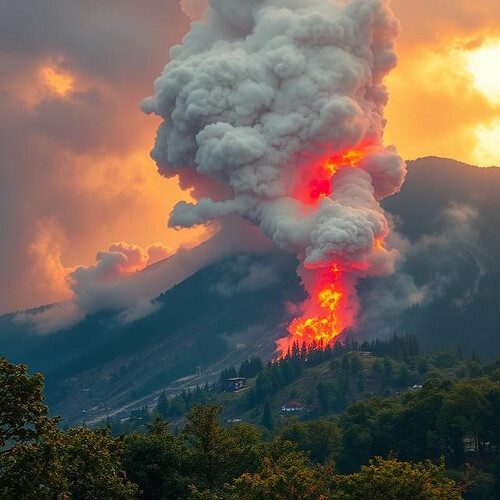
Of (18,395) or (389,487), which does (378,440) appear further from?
(18,395)

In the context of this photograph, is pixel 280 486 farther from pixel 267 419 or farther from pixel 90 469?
pixel 267 419

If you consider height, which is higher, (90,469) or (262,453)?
(90,469)

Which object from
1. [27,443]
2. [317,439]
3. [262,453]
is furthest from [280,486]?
[317,439]

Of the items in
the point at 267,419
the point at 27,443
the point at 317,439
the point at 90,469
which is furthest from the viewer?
the point at 267,419

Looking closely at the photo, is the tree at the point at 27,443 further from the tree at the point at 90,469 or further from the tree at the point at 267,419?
the tree at the point at 267,419

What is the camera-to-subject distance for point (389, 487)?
194 feet

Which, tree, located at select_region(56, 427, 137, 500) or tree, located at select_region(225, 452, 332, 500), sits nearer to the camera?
tree, located at select_region(56, 427, 137, 500)

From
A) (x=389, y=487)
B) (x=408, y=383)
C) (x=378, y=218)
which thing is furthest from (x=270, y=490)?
(x=408, y=383)

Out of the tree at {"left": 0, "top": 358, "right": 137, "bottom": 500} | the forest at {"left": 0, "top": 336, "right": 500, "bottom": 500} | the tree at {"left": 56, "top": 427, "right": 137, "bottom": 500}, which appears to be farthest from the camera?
the tree at {"left": 56, "top": 427, "right": 137, "bottom": 500}

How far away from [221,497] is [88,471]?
18.8 m

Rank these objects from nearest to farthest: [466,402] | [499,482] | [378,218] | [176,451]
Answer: [176,451] → [499,482] → [466,402] → [378,218]

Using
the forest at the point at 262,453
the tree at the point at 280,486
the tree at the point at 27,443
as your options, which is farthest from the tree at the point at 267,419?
the tree at the point at 27,443

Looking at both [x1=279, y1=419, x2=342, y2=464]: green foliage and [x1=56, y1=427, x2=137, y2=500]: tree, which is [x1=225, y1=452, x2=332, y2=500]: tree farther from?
[x1=279, y1=419, x2=342, y2=464]: green foliage

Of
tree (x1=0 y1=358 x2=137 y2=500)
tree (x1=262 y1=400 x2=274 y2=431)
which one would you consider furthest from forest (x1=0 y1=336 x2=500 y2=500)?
tree (x1=262 y1=400 x2=274 y2=431)
